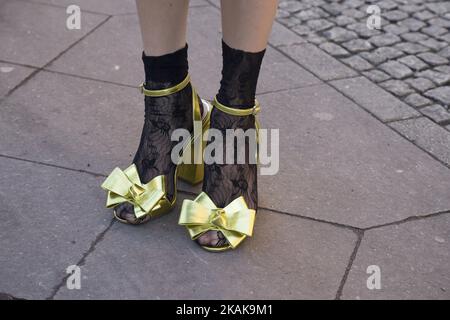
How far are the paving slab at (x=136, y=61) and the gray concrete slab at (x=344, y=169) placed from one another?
25 centimetres

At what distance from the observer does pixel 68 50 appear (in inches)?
138

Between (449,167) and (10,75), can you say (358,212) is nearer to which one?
(449,167)

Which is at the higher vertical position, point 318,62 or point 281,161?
point 281,161

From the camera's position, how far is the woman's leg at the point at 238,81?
2.04 m

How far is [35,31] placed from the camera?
3.69 metres

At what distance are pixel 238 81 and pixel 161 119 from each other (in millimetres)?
308

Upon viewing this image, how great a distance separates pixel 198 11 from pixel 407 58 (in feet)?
4.32

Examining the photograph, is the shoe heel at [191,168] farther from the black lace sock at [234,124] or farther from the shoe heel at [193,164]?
the black lace sock at [234,124]

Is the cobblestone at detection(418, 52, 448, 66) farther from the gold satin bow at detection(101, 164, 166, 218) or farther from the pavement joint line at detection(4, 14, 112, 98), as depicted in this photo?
the gold satin bow at detection(101, 164, 166, 218)

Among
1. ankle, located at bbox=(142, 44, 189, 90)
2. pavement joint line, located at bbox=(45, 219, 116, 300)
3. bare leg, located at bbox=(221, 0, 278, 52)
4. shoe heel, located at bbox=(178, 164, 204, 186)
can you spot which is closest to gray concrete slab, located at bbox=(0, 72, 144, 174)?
shoe heel, located at bbox=(178, 164, 204, 186)

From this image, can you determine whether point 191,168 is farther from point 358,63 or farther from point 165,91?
point 358,63

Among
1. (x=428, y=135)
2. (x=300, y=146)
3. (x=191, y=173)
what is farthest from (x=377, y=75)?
(x=191, y=173)
